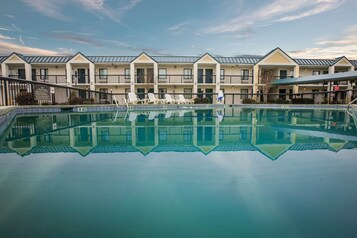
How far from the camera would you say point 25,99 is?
39.7 feet

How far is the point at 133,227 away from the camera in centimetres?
147

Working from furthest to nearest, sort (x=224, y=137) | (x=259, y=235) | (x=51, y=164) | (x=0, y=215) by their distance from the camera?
(x=224, y=137) < (x=51, y=164) < (x=0, y=215) < (x=259, y=235)

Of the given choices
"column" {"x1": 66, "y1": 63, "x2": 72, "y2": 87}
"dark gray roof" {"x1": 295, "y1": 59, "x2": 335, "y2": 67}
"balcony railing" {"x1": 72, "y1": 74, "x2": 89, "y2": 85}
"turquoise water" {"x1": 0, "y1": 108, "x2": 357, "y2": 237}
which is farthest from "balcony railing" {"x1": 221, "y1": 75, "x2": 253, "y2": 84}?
"turquoise water" {"x1": 0, "y1": 108, "x2": 357, "y2": 237}

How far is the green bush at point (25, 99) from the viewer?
38.8 feet

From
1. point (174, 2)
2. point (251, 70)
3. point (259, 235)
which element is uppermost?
point (174, 2)

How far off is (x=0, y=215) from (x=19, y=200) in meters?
0.24

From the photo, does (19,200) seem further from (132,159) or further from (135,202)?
(132,159)

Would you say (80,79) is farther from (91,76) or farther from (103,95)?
(103,95)

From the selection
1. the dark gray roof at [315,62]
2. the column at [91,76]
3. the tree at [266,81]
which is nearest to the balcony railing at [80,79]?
the column at [91,76]

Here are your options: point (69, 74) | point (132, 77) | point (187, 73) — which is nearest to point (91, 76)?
point (69, 74)

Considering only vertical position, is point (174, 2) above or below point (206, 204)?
above

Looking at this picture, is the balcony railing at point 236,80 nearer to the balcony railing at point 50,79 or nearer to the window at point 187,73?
the window at point 187,73

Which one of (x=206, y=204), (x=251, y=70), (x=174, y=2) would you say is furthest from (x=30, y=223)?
(x=251, y=70)

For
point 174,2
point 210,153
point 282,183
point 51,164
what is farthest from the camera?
point 174,2
